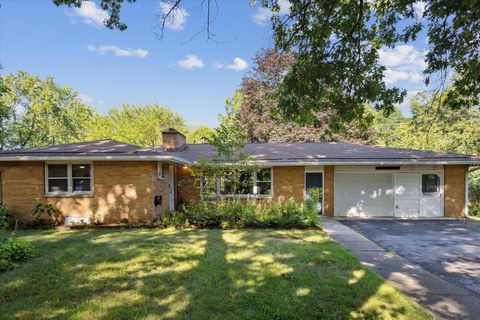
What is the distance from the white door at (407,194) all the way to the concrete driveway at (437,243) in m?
1.22

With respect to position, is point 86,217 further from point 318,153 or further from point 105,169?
point 318,153

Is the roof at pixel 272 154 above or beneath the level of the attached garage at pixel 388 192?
above

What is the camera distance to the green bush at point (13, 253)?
560 cm

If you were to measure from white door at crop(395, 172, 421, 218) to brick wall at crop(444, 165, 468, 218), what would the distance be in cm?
127

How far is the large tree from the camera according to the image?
16.9ft

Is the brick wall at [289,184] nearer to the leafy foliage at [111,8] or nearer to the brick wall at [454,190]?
the brick wall at [454,190]

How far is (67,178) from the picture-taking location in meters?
11.0

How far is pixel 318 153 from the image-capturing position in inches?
571

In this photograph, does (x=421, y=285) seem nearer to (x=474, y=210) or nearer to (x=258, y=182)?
(x=258, y=182)

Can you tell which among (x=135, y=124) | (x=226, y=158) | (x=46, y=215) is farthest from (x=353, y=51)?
(x=135, y=124)

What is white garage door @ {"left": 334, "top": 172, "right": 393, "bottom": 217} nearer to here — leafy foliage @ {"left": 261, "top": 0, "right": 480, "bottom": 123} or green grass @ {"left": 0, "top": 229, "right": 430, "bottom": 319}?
green grass @ {"left": 0, "top": 229, "right": 430, "bottom": 319}

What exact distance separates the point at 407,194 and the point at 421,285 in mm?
10004

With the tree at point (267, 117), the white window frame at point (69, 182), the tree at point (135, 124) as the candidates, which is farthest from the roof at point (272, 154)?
the tree at point (135, 124)

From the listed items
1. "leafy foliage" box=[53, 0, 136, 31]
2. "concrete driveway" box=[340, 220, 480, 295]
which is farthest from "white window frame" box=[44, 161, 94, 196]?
"concrete driveway" box=[340, 220, 480, 295]
